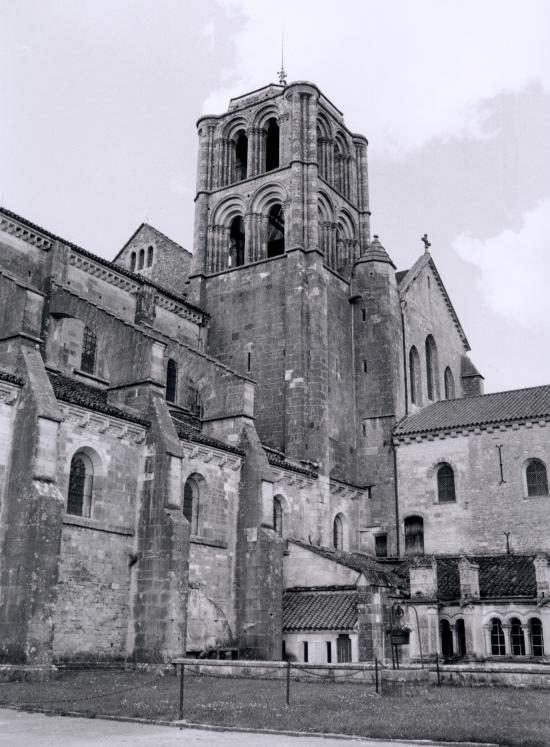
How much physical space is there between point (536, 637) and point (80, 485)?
17192 millimetres

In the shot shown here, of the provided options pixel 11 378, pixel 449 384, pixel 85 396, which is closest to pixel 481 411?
pixel 449 384

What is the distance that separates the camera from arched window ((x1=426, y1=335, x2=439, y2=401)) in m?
47.8

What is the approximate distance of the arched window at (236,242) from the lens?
48344mm

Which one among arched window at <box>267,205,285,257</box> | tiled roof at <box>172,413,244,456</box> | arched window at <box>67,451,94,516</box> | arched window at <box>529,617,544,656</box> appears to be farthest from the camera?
arched window at <box>267,205,285,257</box>

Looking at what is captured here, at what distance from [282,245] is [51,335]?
69.4 feet

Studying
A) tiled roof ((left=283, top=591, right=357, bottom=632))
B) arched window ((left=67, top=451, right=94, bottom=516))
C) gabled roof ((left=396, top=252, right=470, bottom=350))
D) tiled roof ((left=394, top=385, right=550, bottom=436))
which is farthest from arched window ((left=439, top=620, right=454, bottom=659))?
gabled roof ((left=396, top=252, right=470, bottom=350))

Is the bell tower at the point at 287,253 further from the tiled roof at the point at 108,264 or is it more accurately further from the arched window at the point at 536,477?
the arched window at the point at 536,477

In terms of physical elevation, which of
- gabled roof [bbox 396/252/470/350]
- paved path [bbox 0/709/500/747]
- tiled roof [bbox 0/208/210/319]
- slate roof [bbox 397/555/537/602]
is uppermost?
gabled roof [bbox 396/252/470/350]

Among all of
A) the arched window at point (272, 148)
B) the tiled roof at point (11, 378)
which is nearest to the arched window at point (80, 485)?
the tiled roof at point (11, 378)

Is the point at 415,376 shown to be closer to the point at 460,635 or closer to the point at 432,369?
the point at 432,369

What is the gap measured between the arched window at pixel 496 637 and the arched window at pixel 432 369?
61.4ft

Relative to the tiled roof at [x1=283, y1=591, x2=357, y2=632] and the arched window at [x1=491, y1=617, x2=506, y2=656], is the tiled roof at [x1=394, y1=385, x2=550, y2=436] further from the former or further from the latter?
the tiled roof at [x1=283, y1=591, x2=357, y2=632]

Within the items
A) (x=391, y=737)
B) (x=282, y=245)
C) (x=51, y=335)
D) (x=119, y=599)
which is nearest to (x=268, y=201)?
(x=282, y=245)

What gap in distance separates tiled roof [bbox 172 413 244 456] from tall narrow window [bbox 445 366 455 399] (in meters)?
19.1
